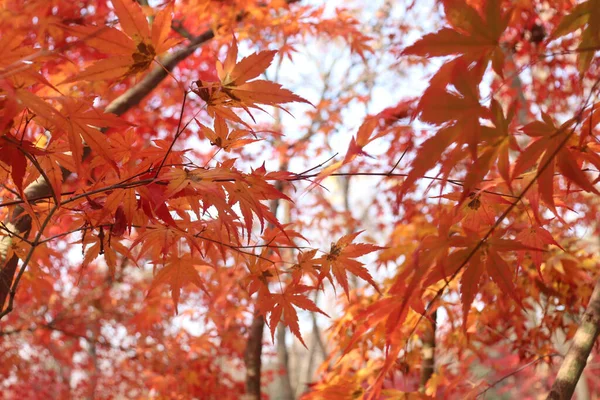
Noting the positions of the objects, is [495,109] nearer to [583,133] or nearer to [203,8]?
[583,133]

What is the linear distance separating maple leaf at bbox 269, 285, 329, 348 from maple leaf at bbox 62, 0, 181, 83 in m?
0.51

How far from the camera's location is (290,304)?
99 cm

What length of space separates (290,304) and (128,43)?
57 cm

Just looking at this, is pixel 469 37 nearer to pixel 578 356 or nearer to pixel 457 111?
pixel 457 111

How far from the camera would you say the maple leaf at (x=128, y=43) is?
0.67m

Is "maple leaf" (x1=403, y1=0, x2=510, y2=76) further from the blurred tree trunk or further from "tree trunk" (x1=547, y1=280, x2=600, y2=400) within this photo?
the blurred tree trunk

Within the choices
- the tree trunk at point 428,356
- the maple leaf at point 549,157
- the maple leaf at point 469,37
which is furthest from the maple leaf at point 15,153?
the tree trunk at point 428,356

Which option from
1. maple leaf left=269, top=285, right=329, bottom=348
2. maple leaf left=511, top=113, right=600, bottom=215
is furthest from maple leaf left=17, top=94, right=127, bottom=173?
maple leaf left=511, top=113, right=600, bottom=215

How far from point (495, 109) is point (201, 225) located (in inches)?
22.5

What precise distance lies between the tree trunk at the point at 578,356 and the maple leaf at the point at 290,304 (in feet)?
1.68

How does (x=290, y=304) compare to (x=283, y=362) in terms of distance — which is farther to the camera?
(x=283, y=362)

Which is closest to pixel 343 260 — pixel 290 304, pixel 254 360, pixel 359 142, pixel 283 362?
pixel 290 304

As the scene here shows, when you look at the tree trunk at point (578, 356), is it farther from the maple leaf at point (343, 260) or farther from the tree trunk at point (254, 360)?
the tree trunk at point (254, 360)

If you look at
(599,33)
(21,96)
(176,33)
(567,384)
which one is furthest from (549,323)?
(176,33)
